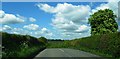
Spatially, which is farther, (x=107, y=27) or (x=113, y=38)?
(x=107, y=27)

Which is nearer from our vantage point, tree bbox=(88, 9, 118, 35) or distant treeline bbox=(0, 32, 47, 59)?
distant treeline bbox=(0, 32, 47, 59)

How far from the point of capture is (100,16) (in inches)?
2886

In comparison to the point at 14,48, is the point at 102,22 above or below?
above

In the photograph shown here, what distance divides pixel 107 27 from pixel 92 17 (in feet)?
18.1

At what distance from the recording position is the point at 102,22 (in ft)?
241

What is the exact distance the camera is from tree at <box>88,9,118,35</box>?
234 feet

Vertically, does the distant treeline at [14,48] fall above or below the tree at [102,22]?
below

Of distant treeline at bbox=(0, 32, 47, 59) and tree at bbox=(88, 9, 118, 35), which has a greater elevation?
tree at bbox=(88, 9, 118, 35)

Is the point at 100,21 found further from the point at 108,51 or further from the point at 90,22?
the point at 108,51

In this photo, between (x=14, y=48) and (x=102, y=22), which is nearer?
(x=14, y=48)

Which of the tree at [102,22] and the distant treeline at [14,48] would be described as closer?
the distant treeline at [14,48]

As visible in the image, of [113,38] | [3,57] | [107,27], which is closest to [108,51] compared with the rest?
[113,38]

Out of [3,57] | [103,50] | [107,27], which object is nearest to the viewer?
[3,57]

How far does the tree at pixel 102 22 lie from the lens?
71.2 metres
